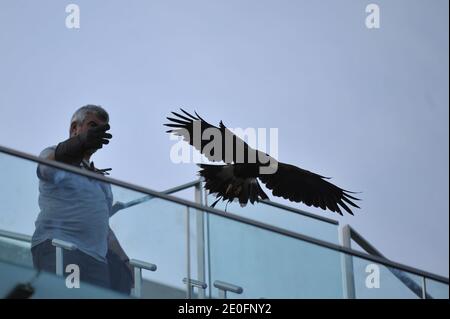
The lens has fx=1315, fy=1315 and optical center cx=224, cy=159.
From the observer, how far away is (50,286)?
6684 mm

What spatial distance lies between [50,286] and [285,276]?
3.94 ft

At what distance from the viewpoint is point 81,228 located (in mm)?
6836

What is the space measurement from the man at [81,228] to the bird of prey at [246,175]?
3614mm

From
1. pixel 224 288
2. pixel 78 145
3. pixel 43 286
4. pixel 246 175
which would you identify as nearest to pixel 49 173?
pixel 78 145

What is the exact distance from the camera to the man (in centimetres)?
680

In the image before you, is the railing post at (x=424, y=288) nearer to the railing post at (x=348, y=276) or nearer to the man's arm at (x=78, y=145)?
the railing post at (x=348, y=276)

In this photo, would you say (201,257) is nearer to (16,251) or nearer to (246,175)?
(16,251)

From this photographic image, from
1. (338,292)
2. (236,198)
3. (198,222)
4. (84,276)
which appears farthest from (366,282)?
(236,198)

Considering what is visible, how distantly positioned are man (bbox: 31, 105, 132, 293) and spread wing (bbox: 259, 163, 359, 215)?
15.1 ft

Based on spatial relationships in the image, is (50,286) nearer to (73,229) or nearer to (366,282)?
(73,229)

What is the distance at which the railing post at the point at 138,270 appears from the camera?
6.72 metres

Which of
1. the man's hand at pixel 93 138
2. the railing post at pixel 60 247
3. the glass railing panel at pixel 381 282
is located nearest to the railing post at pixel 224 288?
the glass railing panel at pixel 381 282

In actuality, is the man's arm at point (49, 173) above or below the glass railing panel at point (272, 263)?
above
